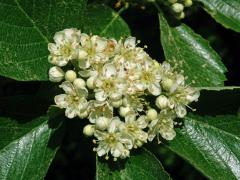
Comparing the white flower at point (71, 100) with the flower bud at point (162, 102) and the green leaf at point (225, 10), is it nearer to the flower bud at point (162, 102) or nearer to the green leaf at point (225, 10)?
the flower bud at point (162, 102)

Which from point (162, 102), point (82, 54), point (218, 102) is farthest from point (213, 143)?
point (82, 54)

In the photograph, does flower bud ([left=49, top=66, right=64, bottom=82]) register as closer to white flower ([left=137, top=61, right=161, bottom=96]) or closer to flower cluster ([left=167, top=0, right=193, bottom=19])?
white flower ([left=137, top=61, right=161, bottom=96])

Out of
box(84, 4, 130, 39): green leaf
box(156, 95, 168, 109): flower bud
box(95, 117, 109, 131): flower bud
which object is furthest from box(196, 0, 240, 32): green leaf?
box(95, 117, 109, 131): flower bud

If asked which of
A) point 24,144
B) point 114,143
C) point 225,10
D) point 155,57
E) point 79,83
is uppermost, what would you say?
point 225,10

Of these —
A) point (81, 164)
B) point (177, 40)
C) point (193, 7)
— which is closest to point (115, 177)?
point (177, 40)

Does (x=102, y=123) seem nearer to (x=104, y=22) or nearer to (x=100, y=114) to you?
(x=100, y=114)

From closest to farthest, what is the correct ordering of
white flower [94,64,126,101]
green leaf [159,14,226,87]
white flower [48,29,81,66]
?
white flower [94,64,126,101] < white flower [48,29,81,66] < green leaf [159,14,226,87]
